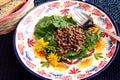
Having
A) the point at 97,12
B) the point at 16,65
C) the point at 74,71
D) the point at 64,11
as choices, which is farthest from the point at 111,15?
the point at 16,65

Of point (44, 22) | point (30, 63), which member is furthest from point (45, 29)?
point (30, 63)

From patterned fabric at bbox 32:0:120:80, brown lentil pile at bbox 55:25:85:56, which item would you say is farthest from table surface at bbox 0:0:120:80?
brown lentil pile at bbox 55:25:85:56

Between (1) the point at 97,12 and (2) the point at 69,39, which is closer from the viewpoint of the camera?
(2) the point at 69,39

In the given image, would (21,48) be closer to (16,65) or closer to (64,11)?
(16,65)

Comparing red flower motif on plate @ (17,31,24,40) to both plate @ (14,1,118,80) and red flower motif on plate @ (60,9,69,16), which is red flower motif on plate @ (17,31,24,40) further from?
red flower motif on plate @ (60,9,69,16)

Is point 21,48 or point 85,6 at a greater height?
point 85,6

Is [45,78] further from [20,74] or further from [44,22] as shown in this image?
[44,22]
